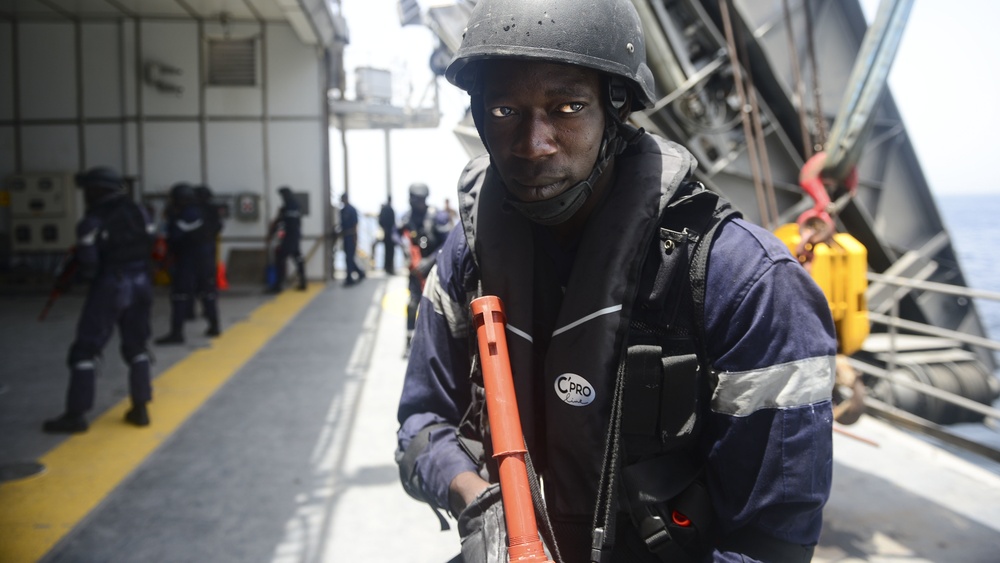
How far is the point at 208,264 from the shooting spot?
837cm

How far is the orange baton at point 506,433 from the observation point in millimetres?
1246

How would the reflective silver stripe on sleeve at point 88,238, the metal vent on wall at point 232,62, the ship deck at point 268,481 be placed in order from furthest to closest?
the metal vent on wall at point 232,62 < the reflective silver stripe on sleeve at point 88,238 < the ship deck at point 268,481

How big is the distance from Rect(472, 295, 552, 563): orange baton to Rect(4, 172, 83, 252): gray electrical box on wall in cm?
1343

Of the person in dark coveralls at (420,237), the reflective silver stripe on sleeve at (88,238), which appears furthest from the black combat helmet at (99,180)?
the person in dark coveralls at (420,237)

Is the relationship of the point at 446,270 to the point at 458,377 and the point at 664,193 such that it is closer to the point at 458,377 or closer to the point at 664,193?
the point at 458,377

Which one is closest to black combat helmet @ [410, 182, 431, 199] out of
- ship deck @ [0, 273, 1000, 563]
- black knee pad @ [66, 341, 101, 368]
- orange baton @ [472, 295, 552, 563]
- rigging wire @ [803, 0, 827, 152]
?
ship deck @ [0, 273, 1000, 563]

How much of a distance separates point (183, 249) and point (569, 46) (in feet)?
25.5

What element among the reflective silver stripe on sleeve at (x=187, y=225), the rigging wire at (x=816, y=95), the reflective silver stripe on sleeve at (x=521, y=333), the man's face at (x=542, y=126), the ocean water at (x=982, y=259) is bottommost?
the ocean water at (x=982, y=259)

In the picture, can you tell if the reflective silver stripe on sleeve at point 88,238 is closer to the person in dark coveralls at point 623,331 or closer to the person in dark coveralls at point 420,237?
the person in dark coveralls at point 420,237

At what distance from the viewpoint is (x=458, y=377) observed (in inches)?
68.9

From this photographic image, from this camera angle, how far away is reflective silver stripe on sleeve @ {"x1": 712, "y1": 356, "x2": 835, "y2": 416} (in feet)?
4.18

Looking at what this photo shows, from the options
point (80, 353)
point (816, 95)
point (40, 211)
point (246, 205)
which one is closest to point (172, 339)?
point (80, 353)

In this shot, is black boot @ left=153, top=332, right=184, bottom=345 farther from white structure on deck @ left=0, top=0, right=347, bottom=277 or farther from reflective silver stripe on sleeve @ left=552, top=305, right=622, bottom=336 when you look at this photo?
reflective silver stripe on sleeve @ left=552, top=305, right=622, bottom=336

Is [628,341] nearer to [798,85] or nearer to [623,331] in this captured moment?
[623,331]
